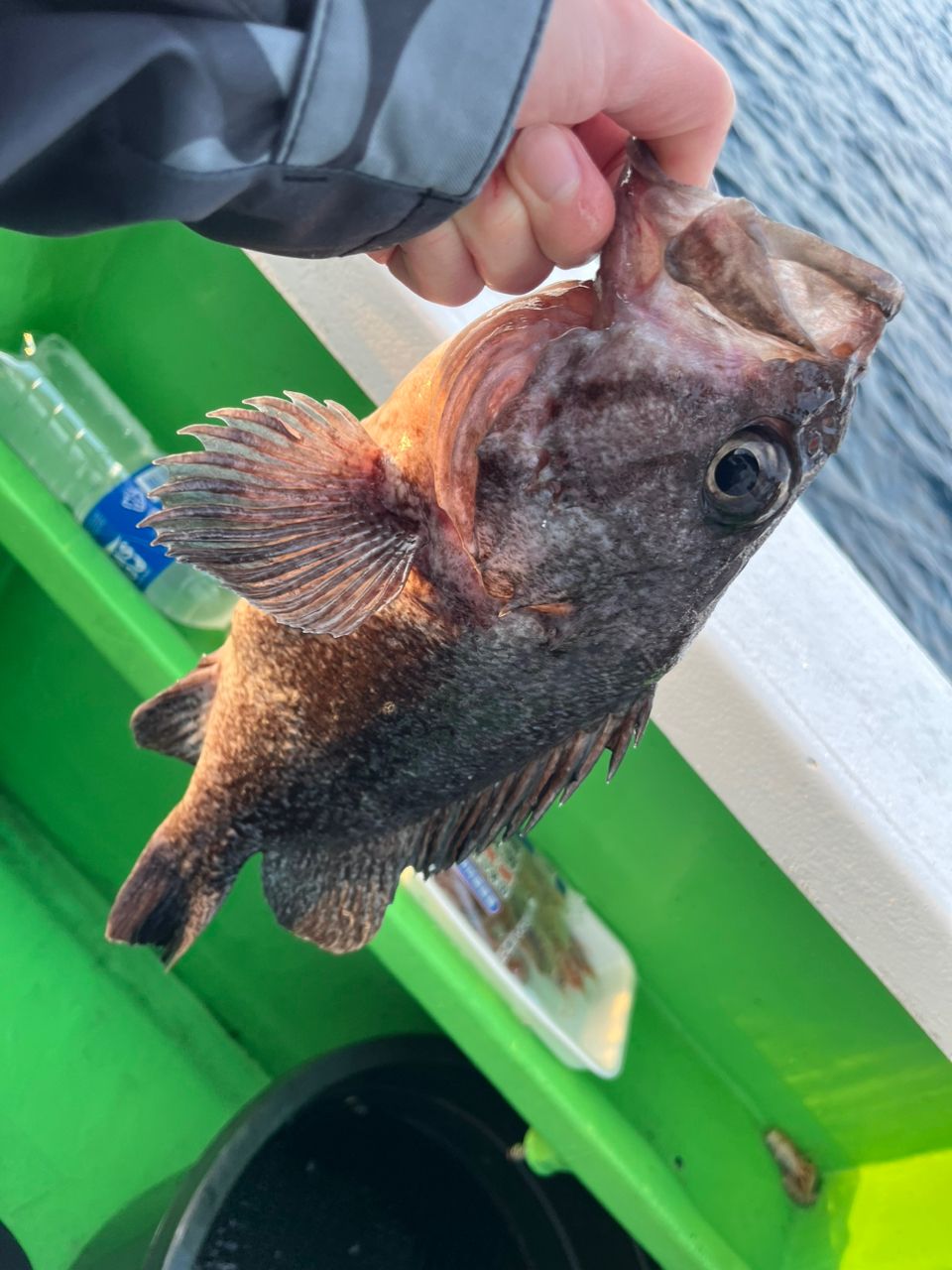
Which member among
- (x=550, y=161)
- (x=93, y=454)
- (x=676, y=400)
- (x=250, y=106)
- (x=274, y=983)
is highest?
(x=93, y=454)

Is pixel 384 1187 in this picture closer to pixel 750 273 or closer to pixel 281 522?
pixel 281 522

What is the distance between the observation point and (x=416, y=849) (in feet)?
6.89

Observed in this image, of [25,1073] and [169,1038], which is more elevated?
[25,1073]

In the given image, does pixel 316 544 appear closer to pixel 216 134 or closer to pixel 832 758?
pixel 216 134

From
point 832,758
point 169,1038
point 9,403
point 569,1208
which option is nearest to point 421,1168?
point 569,1208

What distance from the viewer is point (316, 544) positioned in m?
1.57

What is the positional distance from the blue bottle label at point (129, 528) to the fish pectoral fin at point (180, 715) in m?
0.64

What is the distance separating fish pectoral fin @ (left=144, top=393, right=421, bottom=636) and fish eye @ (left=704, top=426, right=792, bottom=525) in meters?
0.49

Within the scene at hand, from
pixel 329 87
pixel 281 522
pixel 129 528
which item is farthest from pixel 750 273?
pixel 129 528

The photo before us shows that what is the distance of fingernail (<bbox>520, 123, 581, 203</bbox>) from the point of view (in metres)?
1.33

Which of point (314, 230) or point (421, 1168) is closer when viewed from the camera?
point (314, 230)

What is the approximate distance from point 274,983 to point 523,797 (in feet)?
5.88

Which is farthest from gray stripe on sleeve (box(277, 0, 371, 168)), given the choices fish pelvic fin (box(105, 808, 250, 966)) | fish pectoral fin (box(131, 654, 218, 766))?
fish pelvic fin (box(105, 808, 250, 966))

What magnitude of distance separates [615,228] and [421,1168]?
8.36 ft
